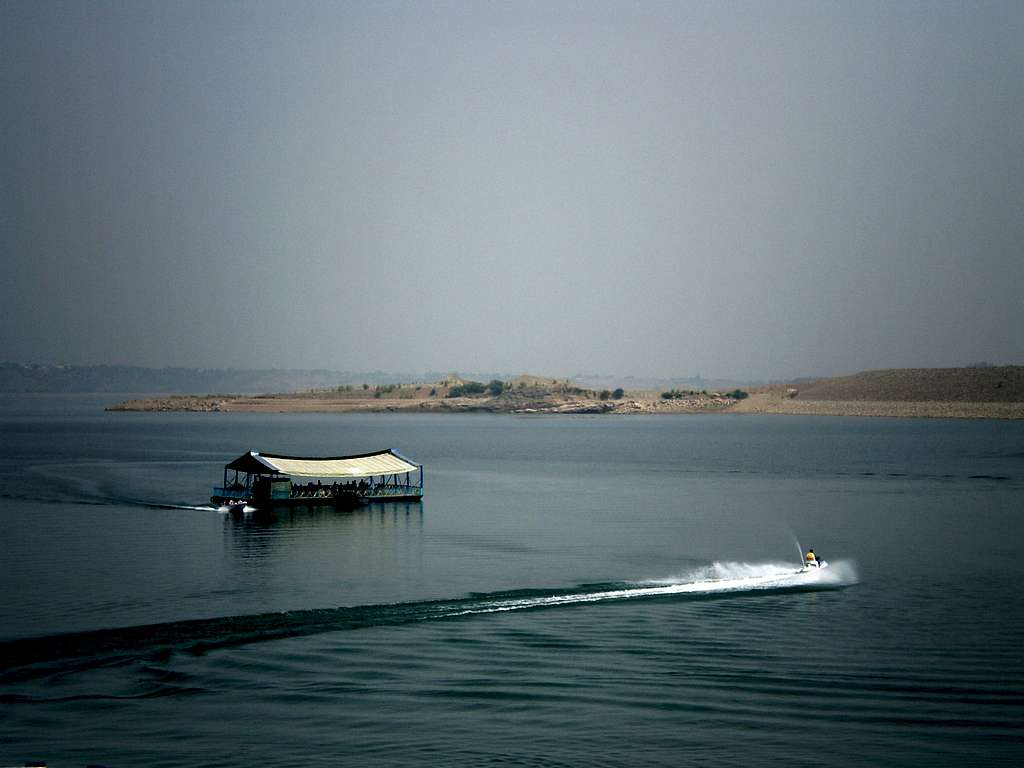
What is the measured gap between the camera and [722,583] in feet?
169

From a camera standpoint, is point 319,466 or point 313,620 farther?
point 319,466

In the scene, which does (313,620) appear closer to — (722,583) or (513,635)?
(513,635)

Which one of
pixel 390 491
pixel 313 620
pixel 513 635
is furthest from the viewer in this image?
pixel 390 491

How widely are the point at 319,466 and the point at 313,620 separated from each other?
43896 millimetres

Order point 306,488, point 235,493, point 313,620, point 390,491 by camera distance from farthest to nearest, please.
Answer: point 390,491 → point 306,488 → point 235,493 → point 313,620

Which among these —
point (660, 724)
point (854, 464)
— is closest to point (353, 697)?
point (660, 724)

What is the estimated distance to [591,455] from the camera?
152250 millimetres

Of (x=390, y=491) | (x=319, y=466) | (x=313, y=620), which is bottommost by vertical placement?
(x=313, y=620)

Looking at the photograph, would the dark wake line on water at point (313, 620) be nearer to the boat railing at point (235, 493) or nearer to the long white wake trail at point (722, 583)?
the long white wake trail at point (722, 583)

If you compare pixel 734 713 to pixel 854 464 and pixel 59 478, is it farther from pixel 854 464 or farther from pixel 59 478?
pixel 854 464

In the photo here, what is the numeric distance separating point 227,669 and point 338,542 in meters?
31.7

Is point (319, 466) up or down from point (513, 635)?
up

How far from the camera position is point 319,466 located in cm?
8656

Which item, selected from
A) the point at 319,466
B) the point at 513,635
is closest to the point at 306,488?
the point at 319,466
